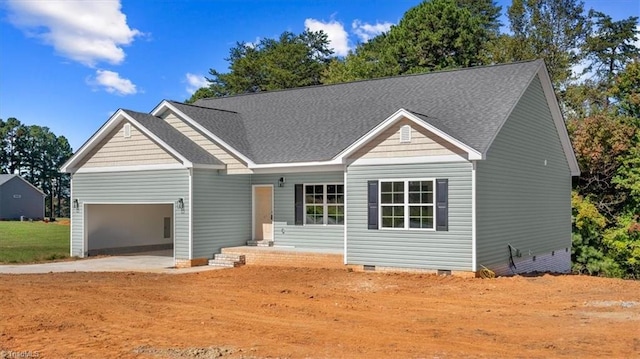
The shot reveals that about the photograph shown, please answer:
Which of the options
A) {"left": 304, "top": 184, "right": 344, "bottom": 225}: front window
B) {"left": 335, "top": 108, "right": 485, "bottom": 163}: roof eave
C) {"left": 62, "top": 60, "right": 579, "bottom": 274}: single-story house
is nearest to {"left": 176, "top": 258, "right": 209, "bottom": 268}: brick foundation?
{"left": 62, "top": 60, "right": 579, "bottom": 274}: single-story house

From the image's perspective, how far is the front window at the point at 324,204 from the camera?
59.6ft

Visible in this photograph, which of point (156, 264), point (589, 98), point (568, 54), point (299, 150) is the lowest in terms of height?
point (156, 264)

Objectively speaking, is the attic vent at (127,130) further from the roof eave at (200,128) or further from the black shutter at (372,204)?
the black shutter at (372,204)

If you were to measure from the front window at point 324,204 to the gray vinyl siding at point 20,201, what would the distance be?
53463 millimetres

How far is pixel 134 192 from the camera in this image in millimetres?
19188

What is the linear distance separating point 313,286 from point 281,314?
3.63 m

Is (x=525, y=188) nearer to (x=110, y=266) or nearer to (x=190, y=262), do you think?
(x=190, y=262)

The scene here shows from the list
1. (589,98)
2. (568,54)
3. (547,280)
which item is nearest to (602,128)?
(589,98)

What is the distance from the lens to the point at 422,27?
1366 inches

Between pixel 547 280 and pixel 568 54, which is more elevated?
pixel 568 54

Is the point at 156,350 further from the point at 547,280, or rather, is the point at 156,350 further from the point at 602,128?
the point at 602,128

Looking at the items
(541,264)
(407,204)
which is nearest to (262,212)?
(407,204)

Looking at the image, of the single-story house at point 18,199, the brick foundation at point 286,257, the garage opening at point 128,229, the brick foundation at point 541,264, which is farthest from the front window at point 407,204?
the single-story house at point 18,199

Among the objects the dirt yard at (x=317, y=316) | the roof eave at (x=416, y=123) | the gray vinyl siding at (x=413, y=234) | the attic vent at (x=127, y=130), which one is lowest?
the dirt yard at (x=317, y=316)
